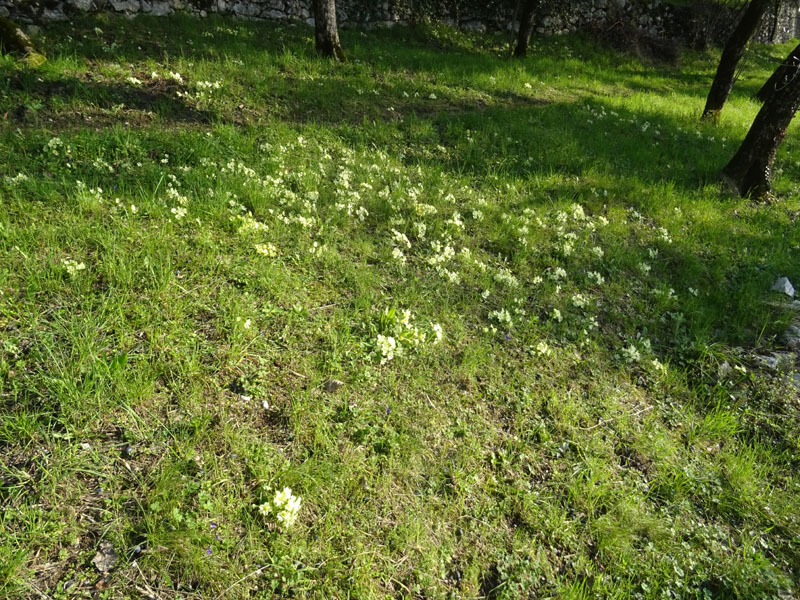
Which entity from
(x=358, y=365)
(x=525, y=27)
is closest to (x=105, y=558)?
(x=358, y=365)

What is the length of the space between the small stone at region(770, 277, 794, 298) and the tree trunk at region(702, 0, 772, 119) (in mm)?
9192

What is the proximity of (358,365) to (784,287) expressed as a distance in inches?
246

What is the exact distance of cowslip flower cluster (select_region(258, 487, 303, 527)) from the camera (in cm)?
284

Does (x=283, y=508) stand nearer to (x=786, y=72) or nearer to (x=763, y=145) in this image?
(x=763, y=145)

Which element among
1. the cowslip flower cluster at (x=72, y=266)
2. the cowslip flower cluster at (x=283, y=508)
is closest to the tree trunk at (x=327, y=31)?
the cowslip flower cluster at (x=72, y=266)

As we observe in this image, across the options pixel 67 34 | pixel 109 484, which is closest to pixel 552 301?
pixel 109 484

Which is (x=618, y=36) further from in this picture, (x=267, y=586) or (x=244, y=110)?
(x=267, y=586)

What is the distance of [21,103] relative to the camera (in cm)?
625

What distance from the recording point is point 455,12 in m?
18.5

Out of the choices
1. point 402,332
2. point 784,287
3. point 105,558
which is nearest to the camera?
point 105,558

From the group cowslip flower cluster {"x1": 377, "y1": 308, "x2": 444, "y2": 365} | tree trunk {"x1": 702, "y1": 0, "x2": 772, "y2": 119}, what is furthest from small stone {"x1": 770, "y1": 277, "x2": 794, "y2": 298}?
tree trunk {"x1": 702, "y1": 0, "x2": 772, "y2": 119}

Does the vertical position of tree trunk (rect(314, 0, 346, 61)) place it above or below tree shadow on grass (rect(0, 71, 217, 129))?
above

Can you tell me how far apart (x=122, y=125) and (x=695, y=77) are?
74.5 feet

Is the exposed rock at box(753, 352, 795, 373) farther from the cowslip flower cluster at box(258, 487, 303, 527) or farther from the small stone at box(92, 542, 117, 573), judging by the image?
the small stone at box(92, 542, 117, 573)
